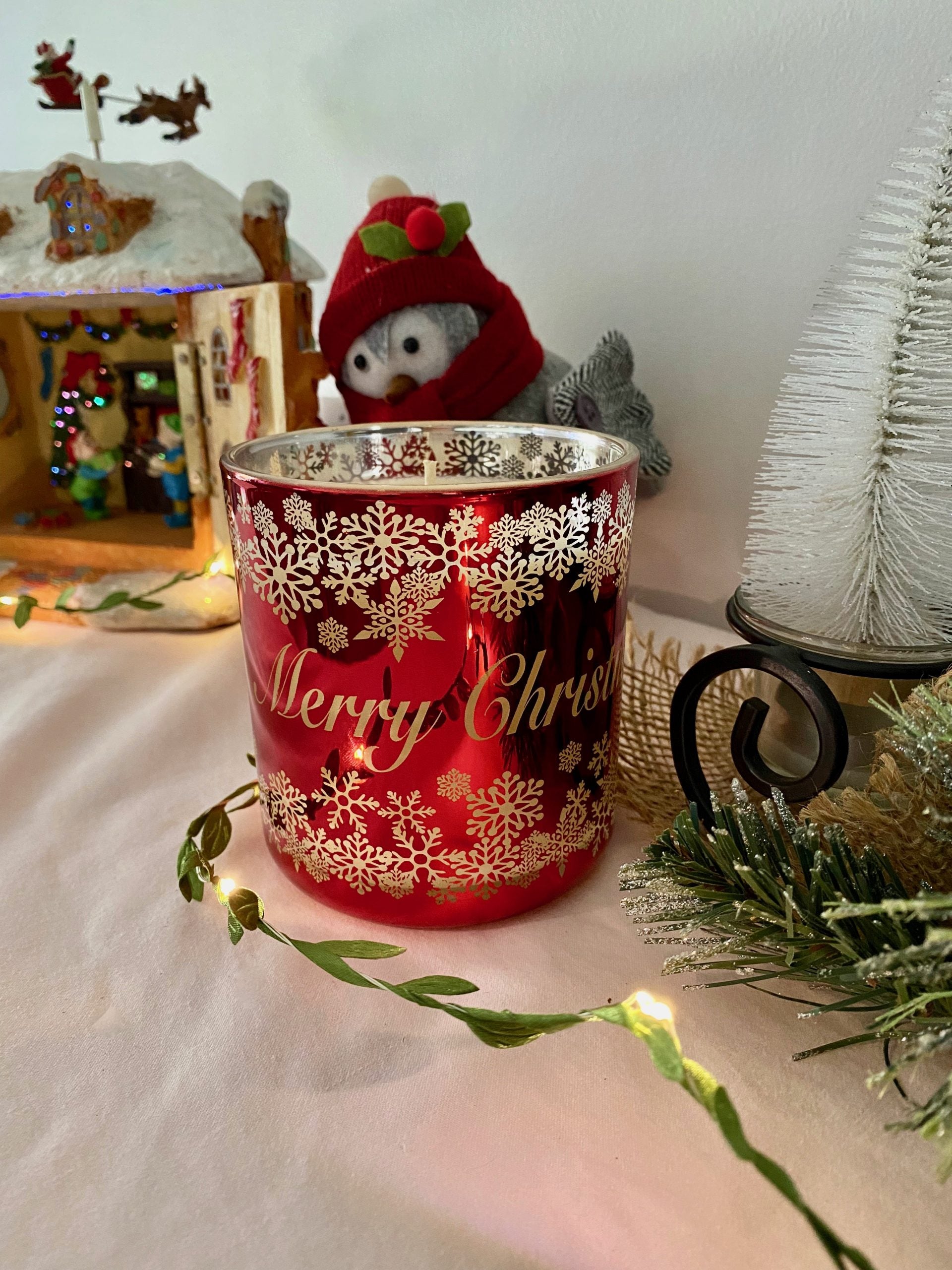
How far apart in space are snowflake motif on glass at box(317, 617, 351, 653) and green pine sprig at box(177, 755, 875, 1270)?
11 cm

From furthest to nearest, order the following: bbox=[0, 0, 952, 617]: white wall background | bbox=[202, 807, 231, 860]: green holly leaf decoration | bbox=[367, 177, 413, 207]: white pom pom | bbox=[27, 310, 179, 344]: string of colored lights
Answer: bbox=[27, 310, 179, 344]: string of colored lights < bbox=[367, 177, 413, 207]: white pom pom < bbox=[0, 0, 952, 617]: white wall background < bbox=[202, 807, 231, 860]: green holly leaf decoration

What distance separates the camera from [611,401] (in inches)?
25.6

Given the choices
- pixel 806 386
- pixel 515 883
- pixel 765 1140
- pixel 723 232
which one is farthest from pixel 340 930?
pixel 723 232

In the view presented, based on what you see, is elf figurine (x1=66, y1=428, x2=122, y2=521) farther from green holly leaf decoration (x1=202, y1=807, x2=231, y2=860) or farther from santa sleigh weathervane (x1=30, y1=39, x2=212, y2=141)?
green holly leaf decoration (x1=202, y1=807, x2=231, y2=860)

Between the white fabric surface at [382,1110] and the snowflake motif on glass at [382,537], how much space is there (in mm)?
170

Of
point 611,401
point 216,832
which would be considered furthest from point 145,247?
point 216,832

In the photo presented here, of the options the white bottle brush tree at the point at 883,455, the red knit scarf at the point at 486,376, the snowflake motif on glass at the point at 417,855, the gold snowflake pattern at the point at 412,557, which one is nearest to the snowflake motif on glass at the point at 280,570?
the gold snowflake pattern at the point at 412,557

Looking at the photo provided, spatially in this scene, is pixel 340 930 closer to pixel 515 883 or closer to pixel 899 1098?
pixel 515 883

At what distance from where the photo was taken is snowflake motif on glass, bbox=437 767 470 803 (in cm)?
34

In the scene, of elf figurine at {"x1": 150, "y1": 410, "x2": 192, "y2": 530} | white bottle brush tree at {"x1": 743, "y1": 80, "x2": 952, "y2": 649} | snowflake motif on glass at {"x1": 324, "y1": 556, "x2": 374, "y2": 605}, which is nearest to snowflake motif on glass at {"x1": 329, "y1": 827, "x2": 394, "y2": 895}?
snowflake motif on glass at {"x1": 324, "y1": 556, "x2": 374, "y2": 605}

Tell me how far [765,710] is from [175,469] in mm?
721

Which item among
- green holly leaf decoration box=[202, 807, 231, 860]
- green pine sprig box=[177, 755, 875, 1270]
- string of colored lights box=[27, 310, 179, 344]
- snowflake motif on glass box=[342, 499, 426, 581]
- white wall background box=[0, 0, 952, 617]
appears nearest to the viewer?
green pine sprig box=[177, 755, 875, 1270]

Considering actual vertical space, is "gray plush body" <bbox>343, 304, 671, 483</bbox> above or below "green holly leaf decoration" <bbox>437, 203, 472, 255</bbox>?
below

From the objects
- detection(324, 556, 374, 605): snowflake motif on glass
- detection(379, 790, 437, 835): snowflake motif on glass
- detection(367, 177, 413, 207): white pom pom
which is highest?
detection(367, 177, 413, 207): white pom pom
